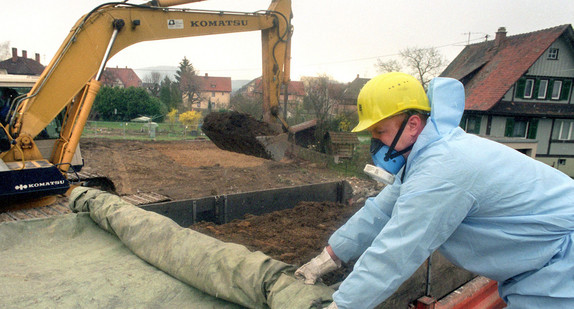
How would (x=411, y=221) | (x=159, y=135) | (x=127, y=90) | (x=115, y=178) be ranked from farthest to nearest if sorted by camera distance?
(x=127, y=90) < (x=159, y=135) < (x=115, y=178) < (x=411, y=221)

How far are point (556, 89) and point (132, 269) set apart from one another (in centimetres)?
2262

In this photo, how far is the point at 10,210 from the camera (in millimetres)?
4992

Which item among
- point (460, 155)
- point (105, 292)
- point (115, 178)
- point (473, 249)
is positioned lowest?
point (115, 178)

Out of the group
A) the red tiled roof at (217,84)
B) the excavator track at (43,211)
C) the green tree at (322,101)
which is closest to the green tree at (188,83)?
the red tiled roof at (217,84)

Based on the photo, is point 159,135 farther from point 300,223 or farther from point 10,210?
point 300,223

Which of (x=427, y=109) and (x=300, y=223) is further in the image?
(x=300, y=223)

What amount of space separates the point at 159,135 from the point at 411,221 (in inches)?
919

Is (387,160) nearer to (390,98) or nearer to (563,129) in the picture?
(390,98)

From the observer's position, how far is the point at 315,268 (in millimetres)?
1998

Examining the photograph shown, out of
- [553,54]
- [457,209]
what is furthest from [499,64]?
[457,209]

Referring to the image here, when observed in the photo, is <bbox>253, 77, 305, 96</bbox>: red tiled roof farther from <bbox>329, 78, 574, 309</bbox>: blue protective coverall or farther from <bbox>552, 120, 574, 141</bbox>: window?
<bbox>329, 78, 574, 309</bbox>: blue protective coverall

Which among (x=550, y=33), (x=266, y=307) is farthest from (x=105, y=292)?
(x=550, y=33)

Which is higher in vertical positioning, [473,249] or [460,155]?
[460,155]

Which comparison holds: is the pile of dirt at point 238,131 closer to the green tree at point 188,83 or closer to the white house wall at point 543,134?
the white house wall at point 543,134
